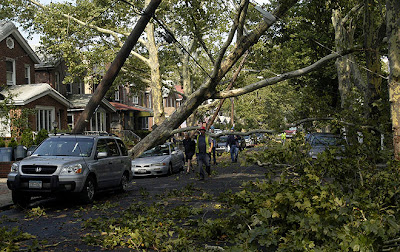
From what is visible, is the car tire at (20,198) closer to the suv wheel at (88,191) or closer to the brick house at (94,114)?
the suv wheel at (88,191)

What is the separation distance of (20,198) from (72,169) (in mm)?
1483

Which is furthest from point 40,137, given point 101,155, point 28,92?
point 101,155

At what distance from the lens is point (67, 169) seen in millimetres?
11703

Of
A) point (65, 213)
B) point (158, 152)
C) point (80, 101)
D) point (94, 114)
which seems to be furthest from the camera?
point (94, 114)

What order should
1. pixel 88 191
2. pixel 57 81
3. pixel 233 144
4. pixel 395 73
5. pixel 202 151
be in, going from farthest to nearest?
pixel 57 81 < pixel 233 144 < pixel 202 151 < pixel 88 191 < pixel 395 73

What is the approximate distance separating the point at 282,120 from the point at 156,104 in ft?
73.2

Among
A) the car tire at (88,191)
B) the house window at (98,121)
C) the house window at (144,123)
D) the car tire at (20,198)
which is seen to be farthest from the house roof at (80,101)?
the car tire at (20,198)

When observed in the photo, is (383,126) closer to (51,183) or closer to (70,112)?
(51,183)

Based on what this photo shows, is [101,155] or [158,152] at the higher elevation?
[101,155]

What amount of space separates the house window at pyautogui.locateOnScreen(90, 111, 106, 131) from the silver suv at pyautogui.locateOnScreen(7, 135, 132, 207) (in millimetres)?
28402

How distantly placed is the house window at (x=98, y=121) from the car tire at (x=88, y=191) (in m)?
29.8

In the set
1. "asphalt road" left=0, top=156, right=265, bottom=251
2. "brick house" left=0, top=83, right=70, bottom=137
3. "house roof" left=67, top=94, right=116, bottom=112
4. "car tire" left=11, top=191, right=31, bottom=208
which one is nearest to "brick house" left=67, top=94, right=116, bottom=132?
"house roof" left=67, top=94, right=116, bottom=112

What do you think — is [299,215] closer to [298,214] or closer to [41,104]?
[298,214]

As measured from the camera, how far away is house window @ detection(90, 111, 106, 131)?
42.1m
